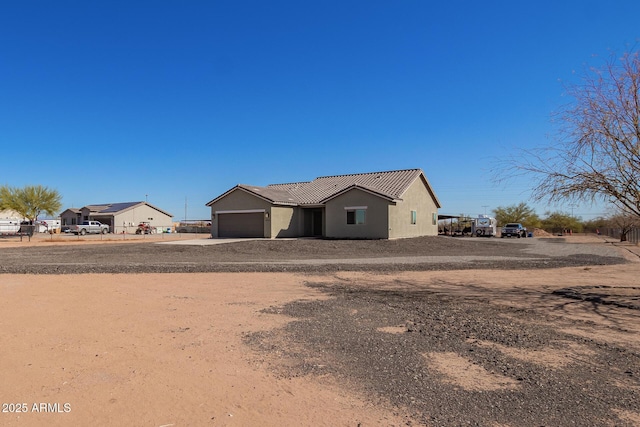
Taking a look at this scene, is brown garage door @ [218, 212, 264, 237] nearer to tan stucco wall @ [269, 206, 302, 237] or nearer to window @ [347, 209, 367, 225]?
tan stucco wall @ [269, 206, 302, 237]

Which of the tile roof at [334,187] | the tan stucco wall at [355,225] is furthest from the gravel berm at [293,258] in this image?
the tile roof at [334,187]

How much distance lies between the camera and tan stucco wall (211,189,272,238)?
30578 millimetres

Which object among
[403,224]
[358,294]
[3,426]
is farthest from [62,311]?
[403,224]

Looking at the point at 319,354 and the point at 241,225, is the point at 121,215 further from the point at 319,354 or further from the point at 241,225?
the point at 319,354

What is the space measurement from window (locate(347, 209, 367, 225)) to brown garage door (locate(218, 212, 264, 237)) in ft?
22.2

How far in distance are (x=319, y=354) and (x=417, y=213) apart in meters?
28.7

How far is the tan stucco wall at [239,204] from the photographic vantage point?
30.6 m

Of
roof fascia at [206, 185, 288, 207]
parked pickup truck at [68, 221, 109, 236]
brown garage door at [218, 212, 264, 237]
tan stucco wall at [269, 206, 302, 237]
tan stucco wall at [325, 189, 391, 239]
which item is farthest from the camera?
parked pickup truck at [68, 221, 109, 236]

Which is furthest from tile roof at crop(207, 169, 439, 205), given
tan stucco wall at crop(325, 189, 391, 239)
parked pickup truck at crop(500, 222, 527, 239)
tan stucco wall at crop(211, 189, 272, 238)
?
parked pickup truck at crop(500, 222, 527, 239)

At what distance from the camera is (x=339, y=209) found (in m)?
29.8

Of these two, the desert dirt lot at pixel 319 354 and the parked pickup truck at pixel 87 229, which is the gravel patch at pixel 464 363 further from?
the parked pickup truck at pixel 87 229

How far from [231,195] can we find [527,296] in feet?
87.4

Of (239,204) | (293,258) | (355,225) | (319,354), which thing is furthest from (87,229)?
(319,354)

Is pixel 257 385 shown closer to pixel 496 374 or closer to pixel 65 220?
pixel 496 374
